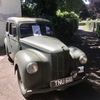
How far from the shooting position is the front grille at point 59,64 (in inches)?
167

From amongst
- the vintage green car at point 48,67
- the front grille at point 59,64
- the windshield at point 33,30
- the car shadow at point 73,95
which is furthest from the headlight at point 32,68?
the windshield at point 33,30

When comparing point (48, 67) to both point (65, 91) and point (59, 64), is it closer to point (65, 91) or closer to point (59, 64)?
point (59, 64)

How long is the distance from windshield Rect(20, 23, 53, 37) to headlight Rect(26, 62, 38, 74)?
70.5 inches

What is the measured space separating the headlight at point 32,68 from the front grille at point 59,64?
0.47 m

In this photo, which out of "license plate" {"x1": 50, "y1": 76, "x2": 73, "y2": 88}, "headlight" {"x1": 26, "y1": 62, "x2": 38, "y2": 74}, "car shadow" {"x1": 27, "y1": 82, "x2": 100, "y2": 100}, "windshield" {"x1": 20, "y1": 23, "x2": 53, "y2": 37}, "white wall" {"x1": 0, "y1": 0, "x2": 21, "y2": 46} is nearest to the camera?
"headlight" {"x1": 26, "y1": 62, "x2": 38, "y2": 74}

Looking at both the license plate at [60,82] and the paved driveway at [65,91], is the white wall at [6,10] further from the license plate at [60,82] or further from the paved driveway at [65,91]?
the license plate at [60,82]

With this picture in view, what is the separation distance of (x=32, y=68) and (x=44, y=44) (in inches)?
36.1

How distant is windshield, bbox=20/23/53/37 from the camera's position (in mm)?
5650

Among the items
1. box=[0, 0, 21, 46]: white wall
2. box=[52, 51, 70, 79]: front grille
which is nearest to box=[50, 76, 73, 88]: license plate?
box=[52, 51, 70, 79]: front grille

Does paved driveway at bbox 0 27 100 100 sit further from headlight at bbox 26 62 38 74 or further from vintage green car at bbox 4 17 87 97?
headlight at bbox 26 62 38 74

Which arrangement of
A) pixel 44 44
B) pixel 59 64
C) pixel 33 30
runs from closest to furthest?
pixel 59 64 → pixel 44 44 → pixel 33 30

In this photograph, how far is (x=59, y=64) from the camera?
4297mm

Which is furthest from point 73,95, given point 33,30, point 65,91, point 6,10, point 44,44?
point 6,10

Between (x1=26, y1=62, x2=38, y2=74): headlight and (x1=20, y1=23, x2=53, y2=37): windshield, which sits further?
(x1=20, y1=23, x2=53, y2=37): windshield
